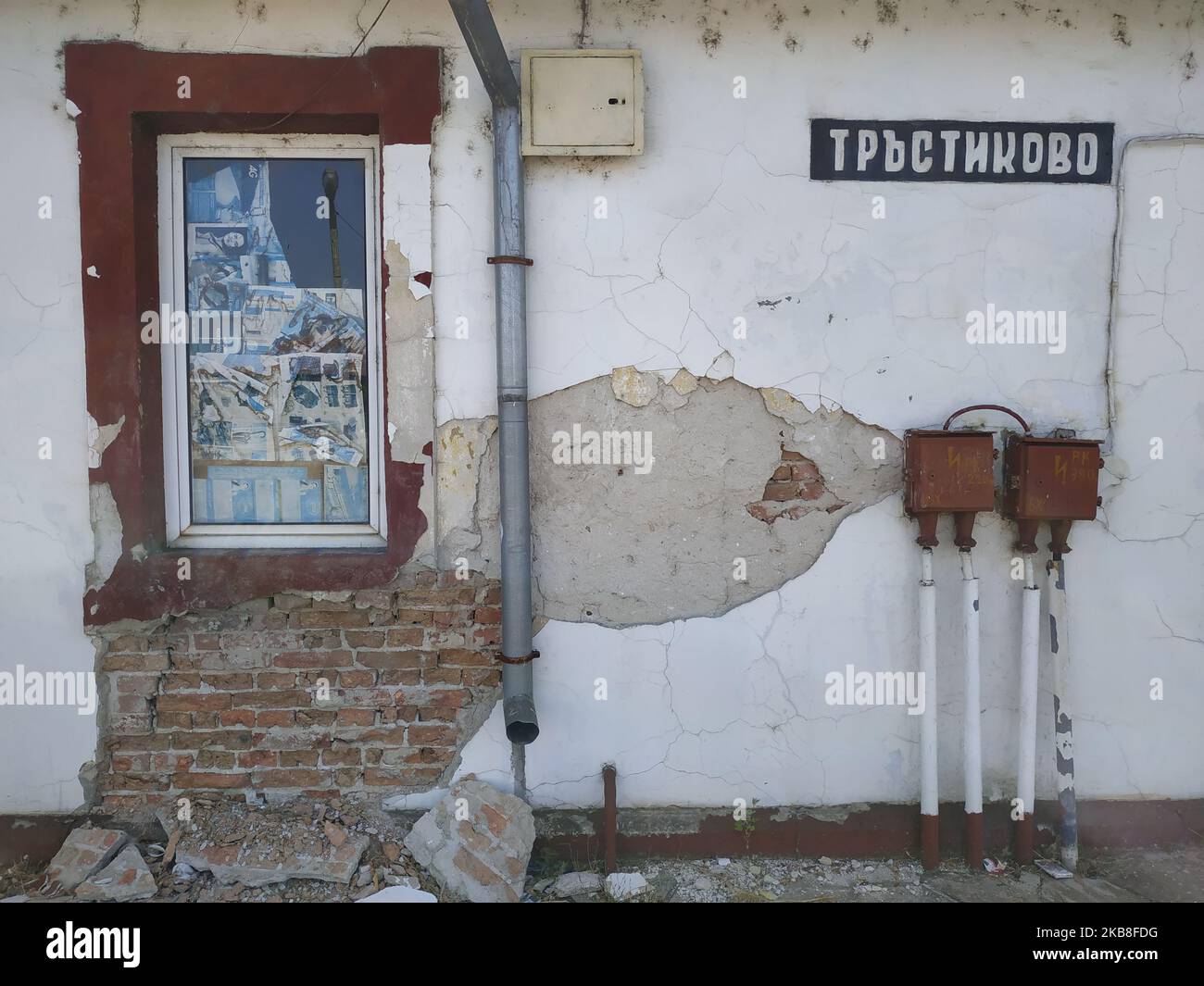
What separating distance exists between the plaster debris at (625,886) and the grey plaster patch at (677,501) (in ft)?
3.07

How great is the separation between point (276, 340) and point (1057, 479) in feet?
9.92

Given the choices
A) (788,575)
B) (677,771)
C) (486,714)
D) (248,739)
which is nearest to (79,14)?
(248,739)

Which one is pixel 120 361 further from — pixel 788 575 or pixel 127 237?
pixel 788 575

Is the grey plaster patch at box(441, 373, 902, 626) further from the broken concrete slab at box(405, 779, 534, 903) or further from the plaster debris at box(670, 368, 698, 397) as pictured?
the broken concrete slab at box(405, 779, 534, 903)

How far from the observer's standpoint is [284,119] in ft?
9.72

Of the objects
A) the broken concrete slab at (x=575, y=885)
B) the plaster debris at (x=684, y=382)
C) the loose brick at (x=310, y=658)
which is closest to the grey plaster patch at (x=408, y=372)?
the loose brick at (x=310, y=658)

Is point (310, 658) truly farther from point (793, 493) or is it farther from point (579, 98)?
point (579, 98)

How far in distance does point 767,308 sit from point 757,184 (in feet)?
1.53

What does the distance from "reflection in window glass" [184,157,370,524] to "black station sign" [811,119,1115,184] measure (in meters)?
1.84

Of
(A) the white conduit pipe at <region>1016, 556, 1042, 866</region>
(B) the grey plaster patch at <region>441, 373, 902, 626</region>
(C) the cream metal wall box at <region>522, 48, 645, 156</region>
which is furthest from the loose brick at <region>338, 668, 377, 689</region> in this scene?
(A) the white conduit pipe at <region>1016, 556, 1042, 866</region>

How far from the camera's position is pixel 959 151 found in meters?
3.01

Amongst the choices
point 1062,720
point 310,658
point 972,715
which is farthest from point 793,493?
point 310,658

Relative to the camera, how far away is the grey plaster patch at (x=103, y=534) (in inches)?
116

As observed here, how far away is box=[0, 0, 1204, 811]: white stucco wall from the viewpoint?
2941mm
